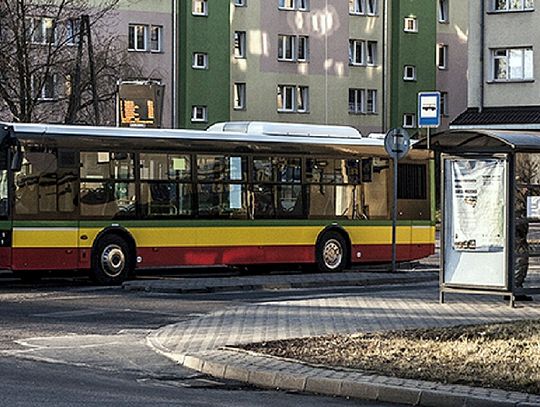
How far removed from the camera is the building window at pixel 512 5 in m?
56.6

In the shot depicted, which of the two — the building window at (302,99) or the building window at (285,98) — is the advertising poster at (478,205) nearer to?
the building window at (285,98)

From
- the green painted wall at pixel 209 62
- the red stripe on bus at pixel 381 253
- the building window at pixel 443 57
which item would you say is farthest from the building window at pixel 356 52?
the red stripe on bus at pixel 381 253

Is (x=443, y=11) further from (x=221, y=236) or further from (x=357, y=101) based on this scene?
(x=221, y=236)

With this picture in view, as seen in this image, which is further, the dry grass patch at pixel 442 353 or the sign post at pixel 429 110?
the sign post at pixel 429 110

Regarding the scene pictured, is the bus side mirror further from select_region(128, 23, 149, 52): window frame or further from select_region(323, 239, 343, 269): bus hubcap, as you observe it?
select_region(128, 23, 149, 52): window frame

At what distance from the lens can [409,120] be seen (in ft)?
249

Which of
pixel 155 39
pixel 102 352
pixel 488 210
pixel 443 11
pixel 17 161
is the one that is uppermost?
pixel 443 11

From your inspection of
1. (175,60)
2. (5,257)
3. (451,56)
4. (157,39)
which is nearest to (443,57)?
(451,56)

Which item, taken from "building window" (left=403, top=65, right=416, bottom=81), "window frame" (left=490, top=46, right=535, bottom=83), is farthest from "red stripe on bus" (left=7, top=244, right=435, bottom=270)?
"building window" (left=403, top=65, right=416, bottom=81)

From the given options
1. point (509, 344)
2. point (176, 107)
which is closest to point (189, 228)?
point (509, 344)

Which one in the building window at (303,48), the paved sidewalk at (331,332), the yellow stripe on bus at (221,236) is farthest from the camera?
the building window at (303,48)

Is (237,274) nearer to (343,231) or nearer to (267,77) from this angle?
(343,231)

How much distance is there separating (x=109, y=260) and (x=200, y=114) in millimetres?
41313

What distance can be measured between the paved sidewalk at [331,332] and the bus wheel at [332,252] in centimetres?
448
